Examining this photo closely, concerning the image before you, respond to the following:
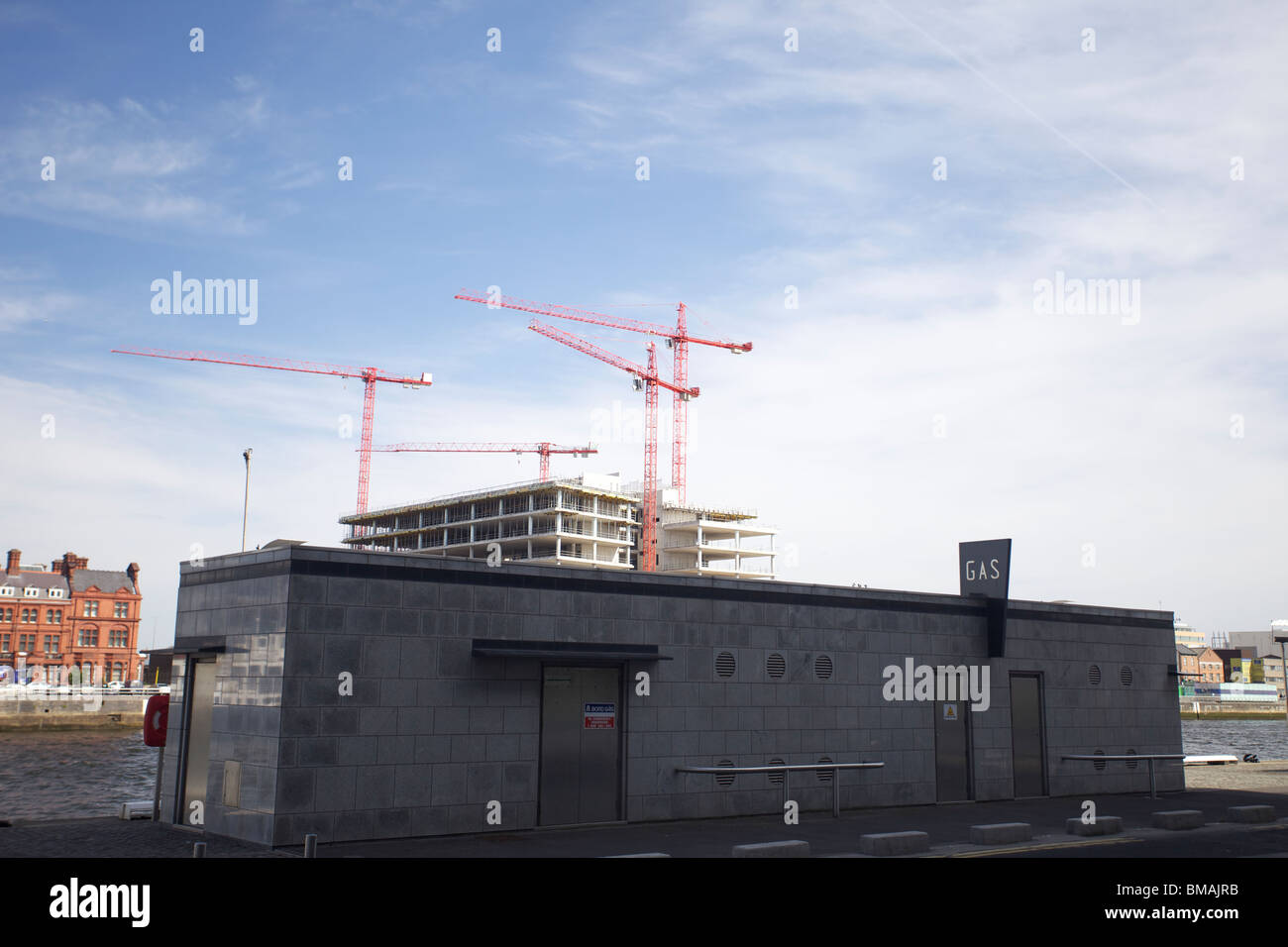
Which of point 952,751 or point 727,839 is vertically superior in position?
point 952,751

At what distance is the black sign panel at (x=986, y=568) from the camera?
26.9 metres

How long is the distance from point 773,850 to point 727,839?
10.3 feet

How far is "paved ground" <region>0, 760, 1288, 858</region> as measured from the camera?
17250 mm

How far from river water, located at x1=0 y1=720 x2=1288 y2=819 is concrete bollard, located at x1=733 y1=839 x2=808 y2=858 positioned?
625 inches

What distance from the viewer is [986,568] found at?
1083 inches

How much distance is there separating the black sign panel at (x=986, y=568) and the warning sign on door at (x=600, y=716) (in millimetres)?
11141

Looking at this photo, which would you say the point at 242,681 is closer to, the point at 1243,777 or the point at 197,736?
the point at 197,736

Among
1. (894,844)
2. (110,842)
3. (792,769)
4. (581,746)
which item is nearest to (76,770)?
(110,842)

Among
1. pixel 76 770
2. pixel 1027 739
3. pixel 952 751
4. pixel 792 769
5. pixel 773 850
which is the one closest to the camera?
pixel 773 850

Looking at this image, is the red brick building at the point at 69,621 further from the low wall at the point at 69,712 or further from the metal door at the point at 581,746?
the metal door at the point at 581,746

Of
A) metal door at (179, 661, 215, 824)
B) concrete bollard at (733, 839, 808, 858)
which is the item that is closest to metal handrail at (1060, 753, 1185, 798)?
concrete bollard at (733, 839, 808, 858)

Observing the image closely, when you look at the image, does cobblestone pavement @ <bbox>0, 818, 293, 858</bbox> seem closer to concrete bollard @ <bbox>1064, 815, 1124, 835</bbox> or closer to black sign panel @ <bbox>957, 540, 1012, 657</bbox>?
Result: concrete bollard @ <bbox>1064, 815, 1124, 835</bbox>
